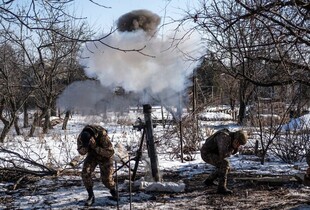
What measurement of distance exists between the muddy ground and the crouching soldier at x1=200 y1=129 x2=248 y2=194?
10.9 inches

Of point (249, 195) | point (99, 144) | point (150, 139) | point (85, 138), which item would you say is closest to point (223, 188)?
point (249, 195)

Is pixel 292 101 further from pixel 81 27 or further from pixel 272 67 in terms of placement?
pixel 81 27

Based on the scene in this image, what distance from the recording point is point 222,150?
823cm

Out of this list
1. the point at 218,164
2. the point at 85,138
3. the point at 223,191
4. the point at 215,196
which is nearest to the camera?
the point at 85,138

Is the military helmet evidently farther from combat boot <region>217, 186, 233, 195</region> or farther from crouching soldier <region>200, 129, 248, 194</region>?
combat boot <region>217, 186, 233, 195</region>

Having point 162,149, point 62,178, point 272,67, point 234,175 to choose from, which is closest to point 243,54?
point 272,67

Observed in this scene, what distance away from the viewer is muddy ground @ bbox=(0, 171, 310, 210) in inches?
284

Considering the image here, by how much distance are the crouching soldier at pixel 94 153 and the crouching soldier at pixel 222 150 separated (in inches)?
78.1

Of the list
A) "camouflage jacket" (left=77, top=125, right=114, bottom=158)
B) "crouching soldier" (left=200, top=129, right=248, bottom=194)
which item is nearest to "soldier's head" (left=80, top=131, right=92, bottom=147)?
"camouflage jacket" (left=77, top=125, right=114, bottom=158)

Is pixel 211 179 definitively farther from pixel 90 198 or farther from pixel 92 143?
pixel 92 143

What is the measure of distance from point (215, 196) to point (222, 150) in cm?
90

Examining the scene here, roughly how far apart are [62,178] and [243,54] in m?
4.70

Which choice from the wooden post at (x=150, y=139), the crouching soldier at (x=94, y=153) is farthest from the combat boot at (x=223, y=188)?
the crouching soldier at (x=94, y=153)

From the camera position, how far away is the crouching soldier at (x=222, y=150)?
26.2ft
